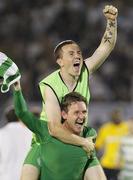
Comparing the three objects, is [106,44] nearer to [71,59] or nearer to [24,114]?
[71,59]

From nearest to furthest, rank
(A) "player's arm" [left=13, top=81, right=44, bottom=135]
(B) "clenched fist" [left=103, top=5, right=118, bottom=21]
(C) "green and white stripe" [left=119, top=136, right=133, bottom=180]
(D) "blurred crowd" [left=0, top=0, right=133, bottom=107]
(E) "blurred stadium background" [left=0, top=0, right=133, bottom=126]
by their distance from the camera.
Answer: (A) "player's arm" [left=13, top=81, right=44, bottom=135], (B) "clenched fist" [left=103, top=5, right=118, bottom=21], (C) "green and white stripe" [left=119, top=136, right=133, bottom=180], (E) "blurred stadium background" [left=0, top=0, right=133, bottom=126], (D) "blurred crowd" [left=0, top=0, right=133, bottom=107]

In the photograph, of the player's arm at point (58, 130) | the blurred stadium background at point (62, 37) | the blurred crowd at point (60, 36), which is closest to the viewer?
the player's arm at point (58, 130)

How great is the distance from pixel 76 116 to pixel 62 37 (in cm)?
1002

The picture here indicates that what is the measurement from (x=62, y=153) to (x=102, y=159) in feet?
19.7

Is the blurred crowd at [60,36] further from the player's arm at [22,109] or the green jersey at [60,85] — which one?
the player's arm at [22,109]

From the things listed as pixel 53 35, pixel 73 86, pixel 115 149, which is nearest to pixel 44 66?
pixel 53 35

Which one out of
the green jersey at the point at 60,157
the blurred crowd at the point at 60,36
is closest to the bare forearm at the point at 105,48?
the green jersey at the point at 60,157

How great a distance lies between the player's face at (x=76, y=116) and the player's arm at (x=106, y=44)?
641 millimetres

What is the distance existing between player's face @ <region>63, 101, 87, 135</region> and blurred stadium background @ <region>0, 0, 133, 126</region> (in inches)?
327

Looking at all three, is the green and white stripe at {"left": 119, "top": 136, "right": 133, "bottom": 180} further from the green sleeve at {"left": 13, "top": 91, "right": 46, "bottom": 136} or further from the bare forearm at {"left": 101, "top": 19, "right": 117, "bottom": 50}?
the green sleeve at {"left": 13, "top": 91, "right": 46, "bottom": 136}

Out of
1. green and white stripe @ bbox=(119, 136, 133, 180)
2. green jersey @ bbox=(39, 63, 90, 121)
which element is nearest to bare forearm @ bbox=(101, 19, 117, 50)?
green jersey @ bbox=(39, 63, 90, 121)

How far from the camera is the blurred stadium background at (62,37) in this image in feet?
53.6

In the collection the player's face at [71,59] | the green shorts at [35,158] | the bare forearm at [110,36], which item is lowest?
the green shorts at [35,158]

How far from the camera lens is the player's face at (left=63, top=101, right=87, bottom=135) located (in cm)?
732
